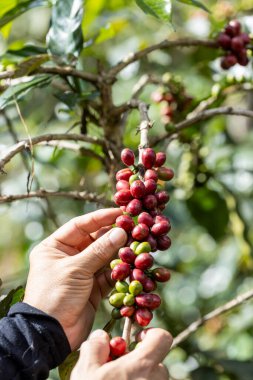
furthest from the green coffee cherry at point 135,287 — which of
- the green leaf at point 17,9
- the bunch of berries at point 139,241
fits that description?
the green leaf at point 17,9

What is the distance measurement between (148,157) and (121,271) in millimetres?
232

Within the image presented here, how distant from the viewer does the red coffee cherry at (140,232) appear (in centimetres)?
115

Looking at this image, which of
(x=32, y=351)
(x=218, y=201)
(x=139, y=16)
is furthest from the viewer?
(x=139, y=16)

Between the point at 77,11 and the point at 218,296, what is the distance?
1.62 metres

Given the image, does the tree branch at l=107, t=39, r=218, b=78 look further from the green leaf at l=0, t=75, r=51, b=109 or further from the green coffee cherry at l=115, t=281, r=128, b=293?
the green coffee cherry at l=115, t=281, r=128, b=293

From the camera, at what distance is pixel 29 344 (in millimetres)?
1173

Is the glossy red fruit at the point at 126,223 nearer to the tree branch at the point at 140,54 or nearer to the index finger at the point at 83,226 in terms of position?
the index finger at the point at 83,226

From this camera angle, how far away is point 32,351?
117 cm

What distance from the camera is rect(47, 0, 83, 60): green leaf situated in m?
1.72

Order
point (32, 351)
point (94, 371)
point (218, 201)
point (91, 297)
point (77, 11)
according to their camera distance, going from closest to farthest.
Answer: point (94, 371) → point (32, 351) → point (91, 297) → point (77, 11) → point (218, 201)

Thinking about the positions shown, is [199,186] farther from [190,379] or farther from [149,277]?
[149,277]

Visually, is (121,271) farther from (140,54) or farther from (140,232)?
(140,54)

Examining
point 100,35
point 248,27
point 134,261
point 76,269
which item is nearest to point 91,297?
point 76,269

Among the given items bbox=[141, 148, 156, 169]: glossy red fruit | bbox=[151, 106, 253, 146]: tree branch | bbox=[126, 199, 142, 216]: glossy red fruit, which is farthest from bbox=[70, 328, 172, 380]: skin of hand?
bbox=[151, 106, 253, 146]: tree branch
